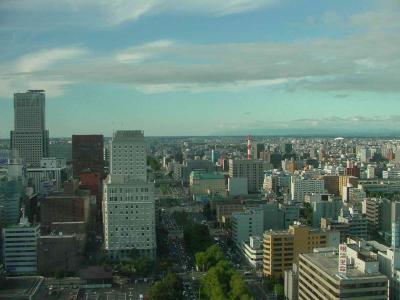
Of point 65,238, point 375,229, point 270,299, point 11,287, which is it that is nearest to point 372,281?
point 270,299

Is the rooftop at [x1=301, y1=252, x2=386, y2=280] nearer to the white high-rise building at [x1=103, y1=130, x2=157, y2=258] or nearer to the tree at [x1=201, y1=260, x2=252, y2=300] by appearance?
the tree at [x1=201, y1=260, x2=252, y2=300]

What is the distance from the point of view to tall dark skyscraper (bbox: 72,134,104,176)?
15016mm

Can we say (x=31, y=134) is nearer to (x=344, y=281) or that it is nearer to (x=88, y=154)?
(x=88, y=154)

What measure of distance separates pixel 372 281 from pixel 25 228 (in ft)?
17.1

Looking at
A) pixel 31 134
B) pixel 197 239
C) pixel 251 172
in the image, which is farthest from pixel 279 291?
pixel 31 134

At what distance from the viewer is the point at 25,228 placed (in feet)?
26.8

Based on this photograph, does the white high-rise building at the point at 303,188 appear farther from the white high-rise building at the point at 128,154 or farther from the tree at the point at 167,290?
the tree at the point at 167,290

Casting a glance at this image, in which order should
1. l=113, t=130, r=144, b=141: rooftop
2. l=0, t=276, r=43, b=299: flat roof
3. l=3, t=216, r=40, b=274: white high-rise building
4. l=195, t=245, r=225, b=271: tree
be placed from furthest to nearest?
l=113, t=130, r=144, b=141: rooftop, l=3, t=216, r=40, b=274: white high-rise building, l=195, t=245, r=225, b=271: tree, l=0, t=276, r=43, b=299: flat roof

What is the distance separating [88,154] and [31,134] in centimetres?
367

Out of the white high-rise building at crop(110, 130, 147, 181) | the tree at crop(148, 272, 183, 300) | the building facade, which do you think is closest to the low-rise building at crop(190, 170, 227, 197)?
the building facade

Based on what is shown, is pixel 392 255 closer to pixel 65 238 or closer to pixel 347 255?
pixel 347 255

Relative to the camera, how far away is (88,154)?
15.2 m

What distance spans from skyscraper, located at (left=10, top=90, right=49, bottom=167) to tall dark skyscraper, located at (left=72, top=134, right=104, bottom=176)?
2.40 meters

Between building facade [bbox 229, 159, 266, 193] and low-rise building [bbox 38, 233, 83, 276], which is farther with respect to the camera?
building facade [bbox 229, 159, 266, 193]
